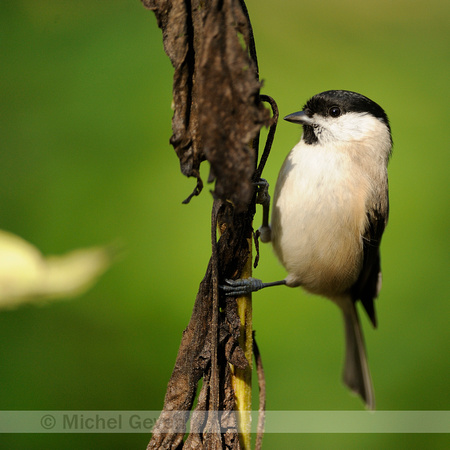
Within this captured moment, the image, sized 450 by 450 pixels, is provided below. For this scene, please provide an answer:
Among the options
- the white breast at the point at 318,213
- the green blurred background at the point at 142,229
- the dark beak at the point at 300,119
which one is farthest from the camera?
the dark beak at the point at 300,119

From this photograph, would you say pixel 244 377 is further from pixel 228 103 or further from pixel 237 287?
pixel 228 103

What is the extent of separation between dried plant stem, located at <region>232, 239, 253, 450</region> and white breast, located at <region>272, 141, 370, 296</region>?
69cm

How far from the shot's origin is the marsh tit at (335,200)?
1563 mm

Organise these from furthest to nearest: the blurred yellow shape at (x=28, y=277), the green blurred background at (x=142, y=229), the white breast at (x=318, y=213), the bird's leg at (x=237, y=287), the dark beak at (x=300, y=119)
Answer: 1. the dark beak at (x=300, y=119)
2. the white breast at (x=318, y=213)
3. the green blurred background at (x=142, y=229)
4. the bird's leg at (x=237, y=287)
5. the blurred yellow shape at (x=28, y=277)

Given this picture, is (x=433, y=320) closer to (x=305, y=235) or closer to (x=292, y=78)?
(x=305, y=235)

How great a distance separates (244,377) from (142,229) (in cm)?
80

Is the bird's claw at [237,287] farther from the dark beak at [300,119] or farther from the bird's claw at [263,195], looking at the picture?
the dark beak at [300,119]

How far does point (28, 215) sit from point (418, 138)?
1504 millimetres

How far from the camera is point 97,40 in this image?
1792 mm

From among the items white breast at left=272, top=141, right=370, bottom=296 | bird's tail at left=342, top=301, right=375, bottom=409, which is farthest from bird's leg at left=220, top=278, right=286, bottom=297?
bird's tail at left=342, top=301, right=375, bottom=409

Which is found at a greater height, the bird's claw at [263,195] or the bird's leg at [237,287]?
the bird's claw at [263,195]

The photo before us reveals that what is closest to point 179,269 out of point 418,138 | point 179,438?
point 179,438

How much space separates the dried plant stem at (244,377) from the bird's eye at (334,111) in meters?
0.94

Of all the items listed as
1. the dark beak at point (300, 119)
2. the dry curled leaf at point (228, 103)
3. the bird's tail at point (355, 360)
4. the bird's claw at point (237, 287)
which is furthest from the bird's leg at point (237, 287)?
the bird's tail at point (355, 360)
